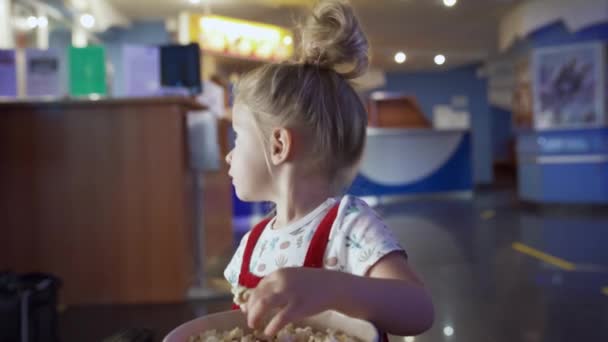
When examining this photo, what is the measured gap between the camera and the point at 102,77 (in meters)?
2.56

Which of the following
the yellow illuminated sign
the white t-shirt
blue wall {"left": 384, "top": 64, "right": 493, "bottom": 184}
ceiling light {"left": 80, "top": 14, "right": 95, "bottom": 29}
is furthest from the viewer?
blue wall {"left": 384, "top": 64, "right": 493, "bottom": 184}

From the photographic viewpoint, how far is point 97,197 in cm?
238

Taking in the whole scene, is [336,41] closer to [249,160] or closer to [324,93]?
[324,93]

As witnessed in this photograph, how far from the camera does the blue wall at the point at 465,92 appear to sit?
1080 centimetres

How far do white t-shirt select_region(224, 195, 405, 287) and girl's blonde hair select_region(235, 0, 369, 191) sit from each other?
0.07 m

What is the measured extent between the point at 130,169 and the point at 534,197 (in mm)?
5331

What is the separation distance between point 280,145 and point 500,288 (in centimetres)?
202

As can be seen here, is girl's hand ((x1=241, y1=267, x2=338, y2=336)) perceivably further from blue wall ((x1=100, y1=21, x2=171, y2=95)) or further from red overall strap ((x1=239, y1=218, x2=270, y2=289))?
blue wall ((x1=100, y1=21, x2=171, y2=95))

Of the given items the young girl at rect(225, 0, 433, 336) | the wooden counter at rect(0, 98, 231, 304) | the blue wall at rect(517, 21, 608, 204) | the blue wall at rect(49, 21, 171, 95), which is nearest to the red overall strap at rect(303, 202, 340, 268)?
the young girl at rect(225, 0, 433, 336)

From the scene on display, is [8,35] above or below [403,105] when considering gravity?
above

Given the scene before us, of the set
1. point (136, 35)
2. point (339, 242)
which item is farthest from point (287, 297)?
point (136, 35)

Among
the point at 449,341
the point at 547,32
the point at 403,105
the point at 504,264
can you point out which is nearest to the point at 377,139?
the point at 403,105

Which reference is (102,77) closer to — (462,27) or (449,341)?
(449,341)

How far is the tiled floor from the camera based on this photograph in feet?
5.93
